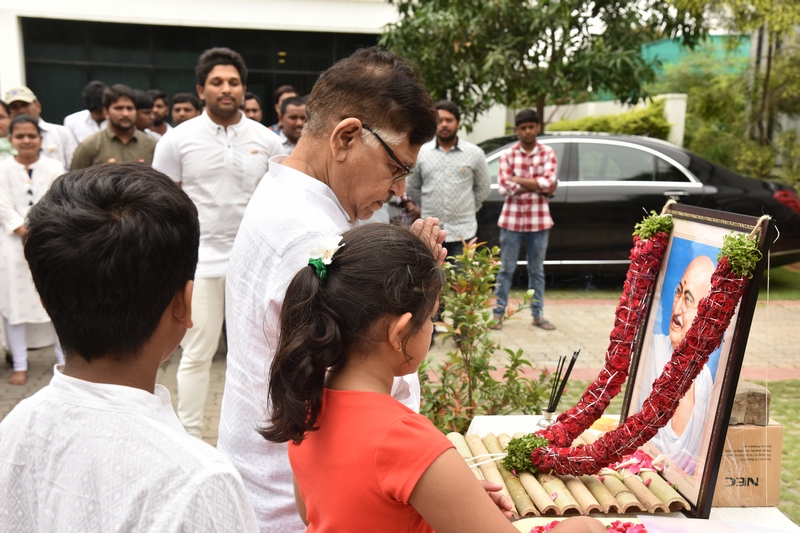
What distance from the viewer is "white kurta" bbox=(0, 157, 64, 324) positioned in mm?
5703

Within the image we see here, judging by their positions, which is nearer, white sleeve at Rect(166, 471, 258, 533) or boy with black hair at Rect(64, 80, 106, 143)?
white sleeve at Rect(166, 471, 258, 533)

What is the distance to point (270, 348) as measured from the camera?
1876 millimetres

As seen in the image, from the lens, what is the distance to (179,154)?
15.7ft

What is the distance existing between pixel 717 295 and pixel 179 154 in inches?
140

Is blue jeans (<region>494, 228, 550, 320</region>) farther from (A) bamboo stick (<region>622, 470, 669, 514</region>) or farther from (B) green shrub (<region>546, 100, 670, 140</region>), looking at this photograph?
(B) green shrub (<region>546, 100, 670, 140</region>)

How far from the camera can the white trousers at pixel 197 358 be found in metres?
4.28

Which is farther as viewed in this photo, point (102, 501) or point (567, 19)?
point (567, 19)

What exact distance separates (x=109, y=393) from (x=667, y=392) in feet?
5.96

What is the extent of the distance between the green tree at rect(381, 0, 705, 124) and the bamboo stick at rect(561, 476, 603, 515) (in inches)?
308

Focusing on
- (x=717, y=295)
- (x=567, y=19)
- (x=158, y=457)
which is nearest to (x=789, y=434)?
(x=717, y=295)

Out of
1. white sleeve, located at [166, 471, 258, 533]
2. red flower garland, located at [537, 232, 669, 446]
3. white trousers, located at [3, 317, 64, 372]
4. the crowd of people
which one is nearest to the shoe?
white trousers, located at [3, 317, 64, 372]

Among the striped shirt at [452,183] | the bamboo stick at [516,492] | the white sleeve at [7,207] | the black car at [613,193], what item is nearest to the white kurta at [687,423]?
the bamboo stick at [516,492]

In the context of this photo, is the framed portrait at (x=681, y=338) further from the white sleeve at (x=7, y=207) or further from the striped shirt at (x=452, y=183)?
the white sleeve at (x=7, y=207)

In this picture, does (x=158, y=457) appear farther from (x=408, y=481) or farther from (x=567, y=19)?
(x=567, y=19)
